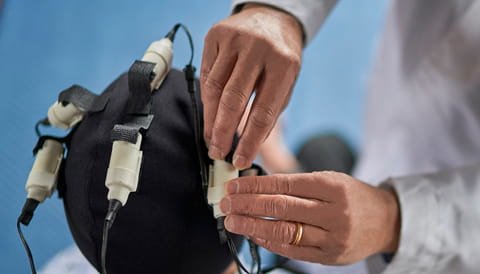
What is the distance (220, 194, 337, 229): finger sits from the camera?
514 mm

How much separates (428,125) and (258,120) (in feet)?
1.67

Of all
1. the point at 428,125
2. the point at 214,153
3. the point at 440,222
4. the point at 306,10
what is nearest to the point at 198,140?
the point at 214,153

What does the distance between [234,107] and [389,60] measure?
0.63m

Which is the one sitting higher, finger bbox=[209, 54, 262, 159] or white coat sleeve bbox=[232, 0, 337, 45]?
white coat sleeve bbox=[232, 0, 337, 45]

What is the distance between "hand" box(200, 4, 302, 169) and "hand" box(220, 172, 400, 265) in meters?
0.04

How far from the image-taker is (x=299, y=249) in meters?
0.55

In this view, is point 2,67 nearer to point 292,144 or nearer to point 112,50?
point 112,50

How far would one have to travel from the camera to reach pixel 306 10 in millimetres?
648

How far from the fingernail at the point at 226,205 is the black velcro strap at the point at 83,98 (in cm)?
18

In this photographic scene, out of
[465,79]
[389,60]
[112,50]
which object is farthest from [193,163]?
[389,60]

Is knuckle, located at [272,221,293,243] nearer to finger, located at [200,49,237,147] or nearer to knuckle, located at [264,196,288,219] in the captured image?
knuckle, located at [264,196,288,219]

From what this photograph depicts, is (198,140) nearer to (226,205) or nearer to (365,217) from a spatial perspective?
(226,205)

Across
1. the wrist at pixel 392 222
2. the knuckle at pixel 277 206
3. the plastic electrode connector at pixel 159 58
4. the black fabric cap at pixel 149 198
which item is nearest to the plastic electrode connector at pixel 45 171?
the black fabric cap at pixel 149 198

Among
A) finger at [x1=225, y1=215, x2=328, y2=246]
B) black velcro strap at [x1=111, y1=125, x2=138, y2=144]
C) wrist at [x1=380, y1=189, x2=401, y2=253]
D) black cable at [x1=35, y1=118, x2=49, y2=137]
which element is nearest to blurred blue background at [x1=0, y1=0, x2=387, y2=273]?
black cable at [x1=35, y1=118, x2=49, y2=137]
